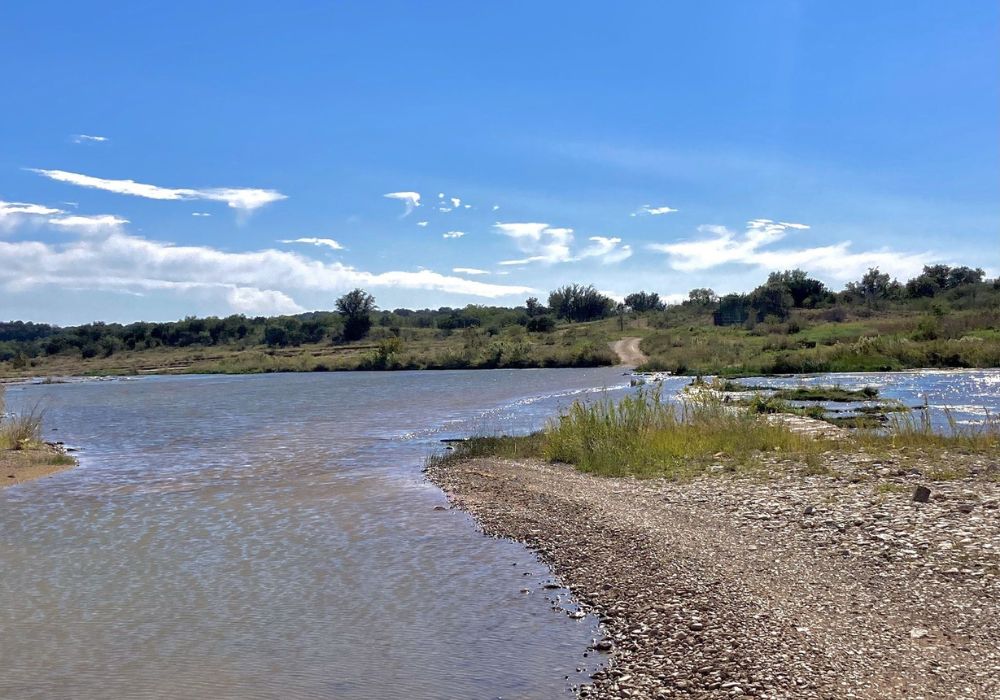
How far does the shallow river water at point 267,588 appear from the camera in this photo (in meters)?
6.91

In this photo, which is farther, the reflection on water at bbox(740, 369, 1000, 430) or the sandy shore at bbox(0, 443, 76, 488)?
the reflection on water at bbox(740, 369, 1000, 430)

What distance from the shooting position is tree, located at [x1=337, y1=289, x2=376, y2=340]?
112 meters

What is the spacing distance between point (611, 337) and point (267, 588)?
84909 mm

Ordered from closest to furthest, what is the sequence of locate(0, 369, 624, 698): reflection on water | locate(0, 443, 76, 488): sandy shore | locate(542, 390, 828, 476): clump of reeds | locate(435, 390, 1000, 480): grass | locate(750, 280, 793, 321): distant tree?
locate(0, 369, 624, 698): reflection on water < locate(435, 390, 1000, 480): grass < locate(542, 390, 828, 476): clump of reeds < locate(0, 443, 76, 488): sandy shore < locate(750, 280, 793, 321): distant tree

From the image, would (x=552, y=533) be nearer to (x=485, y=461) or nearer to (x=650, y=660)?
(x=650, y=660)

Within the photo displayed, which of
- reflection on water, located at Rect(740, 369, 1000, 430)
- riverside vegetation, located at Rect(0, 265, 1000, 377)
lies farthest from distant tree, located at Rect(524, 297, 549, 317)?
reflection on water, located at Rect(740, 369, 1000, 430)

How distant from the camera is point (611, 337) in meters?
92.9

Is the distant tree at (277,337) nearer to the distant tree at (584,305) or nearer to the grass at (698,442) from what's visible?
the distant tree at (584,305)

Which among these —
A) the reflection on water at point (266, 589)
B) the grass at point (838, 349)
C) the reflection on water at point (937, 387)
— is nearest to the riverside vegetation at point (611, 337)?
the grass at point (838, 349)

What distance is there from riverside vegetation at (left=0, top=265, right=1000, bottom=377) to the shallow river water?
36.5 metres

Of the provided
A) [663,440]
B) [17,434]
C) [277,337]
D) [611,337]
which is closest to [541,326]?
[611,337]

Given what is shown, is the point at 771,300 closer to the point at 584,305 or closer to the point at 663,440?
the point at 584,305

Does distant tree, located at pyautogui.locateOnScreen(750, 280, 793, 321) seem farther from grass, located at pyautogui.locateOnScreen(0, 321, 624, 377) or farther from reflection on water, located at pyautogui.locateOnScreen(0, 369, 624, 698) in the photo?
reflection on water, located at pyautogui.locateOnScreen(0, 369, 624, 698)

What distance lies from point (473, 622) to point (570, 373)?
5488 cm
